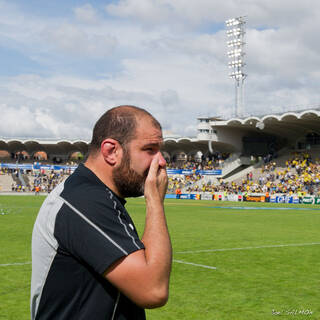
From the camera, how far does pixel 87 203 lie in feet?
7.13

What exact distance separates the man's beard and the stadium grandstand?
153 ft

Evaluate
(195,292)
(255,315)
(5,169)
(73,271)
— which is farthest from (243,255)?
(5,169)

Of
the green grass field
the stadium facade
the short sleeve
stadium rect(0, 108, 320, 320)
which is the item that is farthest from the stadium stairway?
the short sleeve

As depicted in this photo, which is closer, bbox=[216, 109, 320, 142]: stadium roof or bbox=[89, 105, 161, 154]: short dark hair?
bbox=[89, 105, 161, 154]: short dark hair

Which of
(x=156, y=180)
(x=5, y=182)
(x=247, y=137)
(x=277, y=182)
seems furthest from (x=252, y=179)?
(x=156, y=180)

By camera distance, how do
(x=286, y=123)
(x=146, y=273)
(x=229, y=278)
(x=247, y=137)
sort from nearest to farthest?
(x=146, y=273), (x=229, y=278), (x=286, y=123), (x=247, y=137)

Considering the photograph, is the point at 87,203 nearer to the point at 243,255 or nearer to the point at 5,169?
the point at 243,255

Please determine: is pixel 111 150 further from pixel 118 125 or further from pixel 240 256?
pixel 240 256

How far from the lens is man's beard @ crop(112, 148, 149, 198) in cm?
240

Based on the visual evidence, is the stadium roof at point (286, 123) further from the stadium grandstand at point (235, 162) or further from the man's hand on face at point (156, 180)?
the man's hand on face at point (156, 180)

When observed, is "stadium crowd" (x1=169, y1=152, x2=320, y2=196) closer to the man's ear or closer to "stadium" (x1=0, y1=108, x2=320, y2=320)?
"stadium" (x1=0, y1=108, x2=320, y2=320)

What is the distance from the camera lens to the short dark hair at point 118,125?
2404 millimetres

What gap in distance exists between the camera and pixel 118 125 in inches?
94.7

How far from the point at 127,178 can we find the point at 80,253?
1.55 feet
